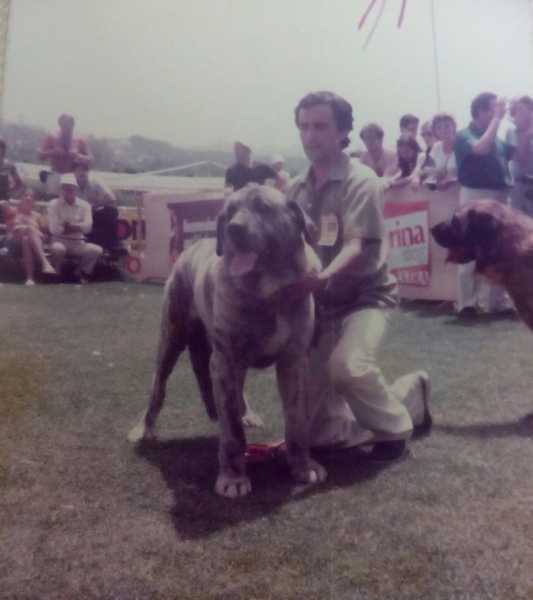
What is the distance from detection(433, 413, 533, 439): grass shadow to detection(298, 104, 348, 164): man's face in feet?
2.51

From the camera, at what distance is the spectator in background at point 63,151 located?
124 centimetres

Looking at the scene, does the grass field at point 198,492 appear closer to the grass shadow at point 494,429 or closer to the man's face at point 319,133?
the grass shadow at point 494,429

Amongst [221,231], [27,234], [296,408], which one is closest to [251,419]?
[296,408]

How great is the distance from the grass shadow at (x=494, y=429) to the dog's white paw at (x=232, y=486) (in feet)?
1.87

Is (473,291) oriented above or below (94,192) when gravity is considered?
below

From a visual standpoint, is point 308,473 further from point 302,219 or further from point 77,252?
point 77,252

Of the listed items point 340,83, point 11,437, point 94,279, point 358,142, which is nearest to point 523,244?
point 358,142

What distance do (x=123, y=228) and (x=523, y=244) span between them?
118 cm

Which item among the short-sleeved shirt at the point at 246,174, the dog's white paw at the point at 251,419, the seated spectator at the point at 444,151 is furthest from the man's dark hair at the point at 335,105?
the dog's white paw at the point at 251,419

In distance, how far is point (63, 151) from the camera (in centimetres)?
124

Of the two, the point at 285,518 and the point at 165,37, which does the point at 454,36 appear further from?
the point at 285,518

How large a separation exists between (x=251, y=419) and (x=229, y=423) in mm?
184

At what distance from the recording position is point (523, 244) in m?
1.91

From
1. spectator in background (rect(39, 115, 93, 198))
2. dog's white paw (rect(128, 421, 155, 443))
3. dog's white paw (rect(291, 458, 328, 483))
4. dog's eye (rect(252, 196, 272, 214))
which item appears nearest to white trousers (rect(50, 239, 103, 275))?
spectator in background (rect(39, 115, 93, 198))
